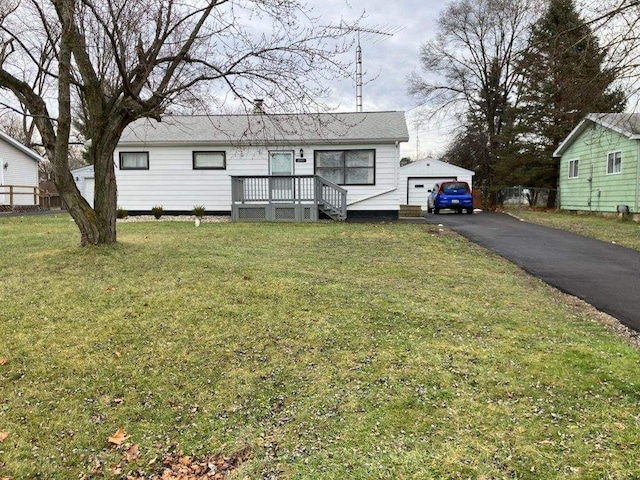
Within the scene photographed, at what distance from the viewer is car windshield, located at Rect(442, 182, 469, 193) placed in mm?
21703

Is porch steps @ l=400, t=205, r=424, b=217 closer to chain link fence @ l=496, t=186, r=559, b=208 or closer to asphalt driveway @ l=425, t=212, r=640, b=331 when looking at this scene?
asphalt driveway @ l=425, t=212, r=640, b=331

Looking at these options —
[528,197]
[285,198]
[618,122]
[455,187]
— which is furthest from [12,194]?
[528,197]

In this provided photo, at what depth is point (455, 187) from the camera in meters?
21.8

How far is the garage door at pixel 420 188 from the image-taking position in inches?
1109

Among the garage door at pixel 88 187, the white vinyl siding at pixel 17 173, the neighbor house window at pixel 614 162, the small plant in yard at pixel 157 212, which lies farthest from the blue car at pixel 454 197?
the white vinyl siding at pixel 17 173

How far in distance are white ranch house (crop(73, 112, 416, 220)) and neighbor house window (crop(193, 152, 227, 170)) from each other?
0.04 m

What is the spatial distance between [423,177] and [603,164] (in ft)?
35.6

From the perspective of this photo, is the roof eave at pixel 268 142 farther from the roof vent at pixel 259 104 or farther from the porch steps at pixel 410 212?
the roof vent at pixel 259 104

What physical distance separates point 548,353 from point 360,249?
5431 millimetres

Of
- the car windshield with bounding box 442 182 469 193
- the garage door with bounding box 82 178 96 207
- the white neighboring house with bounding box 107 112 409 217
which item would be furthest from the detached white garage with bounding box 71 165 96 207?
the car windshield with bounding box 442 182 469 193

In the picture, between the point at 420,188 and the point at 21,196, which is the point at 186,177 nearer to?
the point at 21,196

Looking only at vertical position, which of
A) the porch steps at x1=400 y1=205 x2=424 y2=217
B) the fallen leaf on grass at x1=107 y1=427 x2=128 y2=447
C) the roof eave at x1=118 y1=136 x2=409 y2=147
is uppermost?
the roof eave at x1=118 y1=136 x2=409 y2=147

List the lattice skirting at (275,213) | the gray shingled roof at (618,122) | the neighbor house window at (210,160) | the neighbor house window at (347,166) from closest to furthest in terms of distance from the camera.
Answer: the lattice skirting at (275,213) < the neighbor house window at (347,166) < the gray shingled roof at (618,122) < the neighbor house window at (210,160)

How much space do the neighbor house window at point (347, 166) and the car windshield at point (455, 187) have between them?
7259 millimetres
